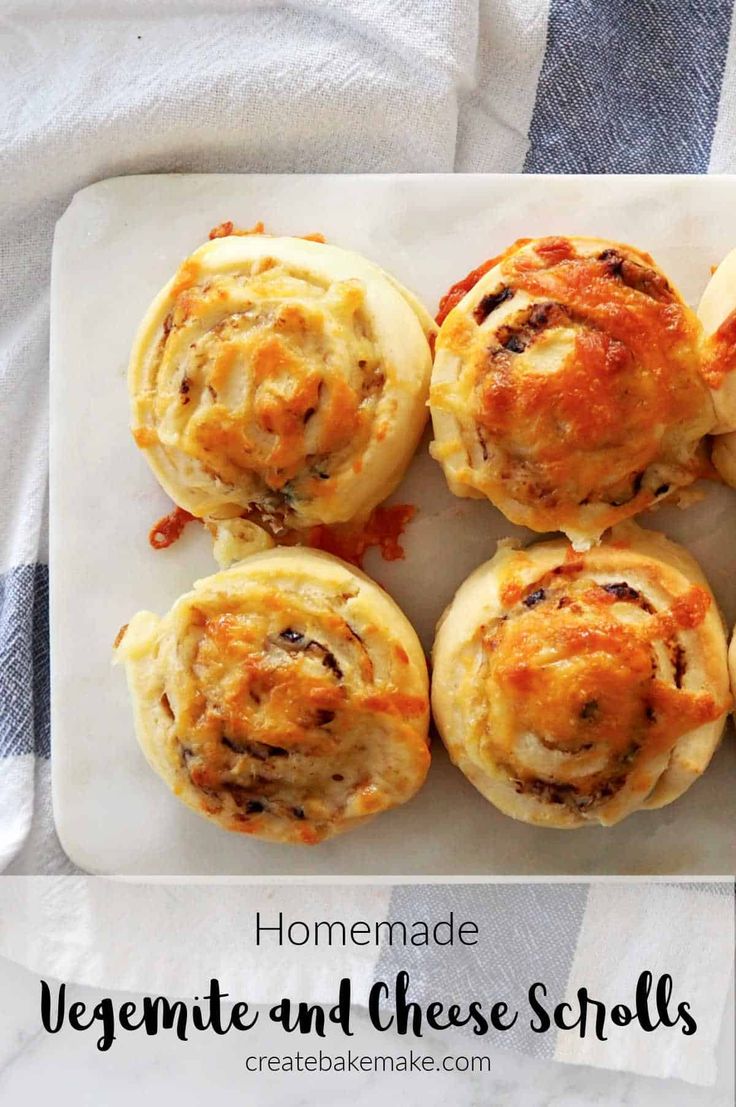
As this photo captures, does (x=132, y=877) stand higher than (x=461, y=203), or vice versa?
(x=461, y=203)

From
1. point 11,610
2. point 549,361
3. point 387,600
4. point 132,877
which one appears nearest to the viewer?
point 549,361

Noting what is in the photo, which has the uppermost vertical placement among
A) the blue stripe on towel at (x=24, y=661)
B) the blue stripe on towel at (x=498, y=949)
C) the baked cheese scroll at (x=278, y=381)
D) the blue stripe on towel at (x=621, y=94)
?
the blue stripe on towel at (x=621, y=94)

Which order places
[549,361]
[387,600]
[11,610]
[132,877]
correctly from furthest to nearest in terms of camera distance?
[11,610] → [132,877] → [387,600] → [549,361]

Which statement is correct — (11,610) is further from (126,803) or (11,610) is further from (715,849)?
(715,849)

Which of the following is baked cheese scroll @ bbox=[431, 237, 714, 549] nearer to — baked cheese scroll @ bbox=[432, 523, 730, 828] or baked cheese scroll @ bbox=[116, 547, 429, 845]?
baked cheese scroll @ bbox=[432, 523, 730, 828]

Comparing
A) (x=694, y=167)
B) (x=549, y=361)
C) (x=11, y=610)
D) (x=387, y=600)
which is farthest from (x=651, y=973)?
(x=694, y=167)

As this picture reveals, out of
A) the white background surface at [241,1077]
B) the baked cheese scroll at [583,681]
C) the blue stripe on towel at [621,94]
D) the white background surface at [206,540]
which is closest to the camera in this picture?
the baked cheese scroll at [583,681]

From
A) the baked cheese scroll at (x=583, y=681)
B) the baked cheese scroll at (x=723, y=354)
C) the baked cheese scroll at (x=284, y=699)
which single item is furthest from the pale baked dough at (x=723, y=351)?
the baked cheese scroll at (x=284, y=699)

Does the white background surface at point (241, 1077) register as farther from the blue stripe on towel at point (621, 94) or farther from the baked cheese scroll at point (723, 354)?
the blue stripe on towel at point (621, 94)
